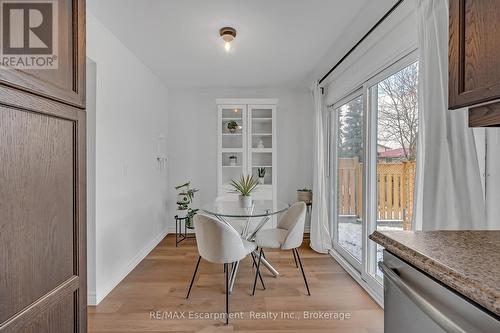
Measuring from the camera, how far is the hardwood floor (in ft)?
6.84

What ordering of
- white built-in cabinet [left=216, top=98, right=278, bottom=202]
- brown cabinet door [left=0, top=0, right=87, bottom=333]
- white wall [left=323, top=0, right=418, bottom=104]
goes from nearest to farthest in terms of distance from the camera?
brown cabinet door [left=0, top=0, right=87, bottom=333], white wall [left=323, top=0, right=418, bottom=104], white built-in cabinet [left=216, top=98, right=278, bottom=202]

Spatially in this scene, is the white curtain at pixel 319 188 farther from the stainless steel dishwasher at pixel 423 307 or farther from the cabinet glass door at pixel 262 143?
the stainless steel dishwasher at pixel 423 307

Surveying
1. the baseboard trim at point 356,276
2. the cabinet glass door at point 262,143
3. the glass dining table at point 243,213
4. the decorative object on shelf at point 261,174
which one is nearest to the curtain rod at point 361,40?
the cabinet glass door at point 262,143

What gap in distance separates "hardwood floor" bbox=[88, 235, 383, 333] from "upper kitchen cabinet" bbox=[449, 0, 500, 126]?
5.87 feet

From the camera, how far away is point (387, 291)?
95cm

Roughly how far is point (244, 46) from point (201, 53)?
522 mm

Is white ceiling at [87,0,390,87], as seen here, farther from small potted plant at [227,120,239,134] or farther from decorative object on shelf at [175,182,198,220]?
decorative object on shelf at [175,182,198,220]

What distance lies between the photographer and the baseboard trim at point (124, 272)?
240 centimetres

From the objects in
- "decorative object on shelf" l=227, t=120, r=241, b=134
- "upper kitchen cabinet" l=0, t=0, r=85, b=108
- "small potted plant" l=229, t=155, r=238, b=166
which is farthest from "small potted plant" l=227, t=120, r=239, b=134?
"upper kitchen cabinet" l=0, t=0, r=85, b=108

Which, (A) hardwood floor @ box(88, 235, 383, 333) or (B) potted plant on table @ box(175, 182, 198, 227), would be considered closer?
(A) hardwood floor @ box(88, 235, 383, 333)

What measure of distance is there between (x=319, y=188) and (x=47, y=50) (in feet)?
10.7

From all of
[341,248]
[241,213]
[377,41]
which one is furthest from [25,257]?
[341,248]

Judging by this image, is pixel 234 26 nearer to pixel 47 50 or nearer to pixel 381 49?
pixel 381 49

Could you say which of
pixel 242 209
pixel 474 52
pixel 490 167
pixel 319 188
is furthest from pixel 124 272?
pixel 474 52
